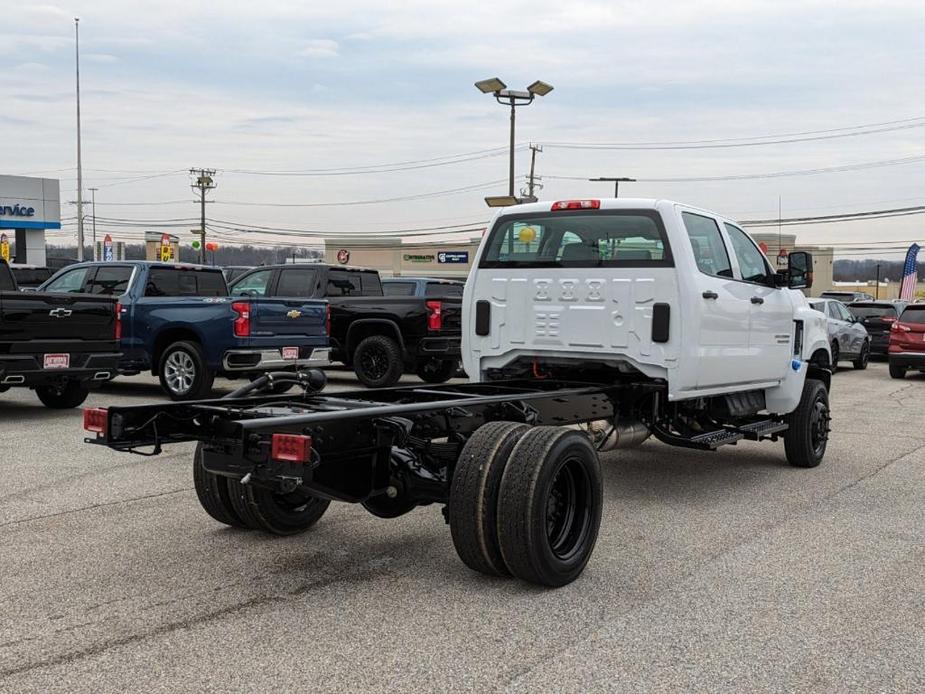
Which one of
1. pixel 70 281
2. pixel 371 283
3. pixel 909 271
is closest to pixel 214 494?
pixel 70 281

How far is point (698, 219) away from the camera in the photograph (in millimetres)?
7605

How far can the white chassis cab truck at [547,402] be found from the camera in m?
4.91

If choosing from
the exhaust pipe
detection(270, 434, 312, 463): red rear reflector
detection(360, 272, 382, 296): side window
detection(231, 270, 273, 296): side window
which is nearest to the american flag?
detection(360, 272, 382, 296): side window

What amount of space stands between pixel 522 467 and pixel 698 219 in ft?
11.4

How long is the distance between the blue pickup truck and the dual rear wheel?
26.1 feet

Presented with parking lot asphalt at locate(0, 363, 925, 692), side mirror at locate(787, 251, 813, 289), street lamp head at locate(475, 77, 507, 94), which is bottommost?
parking lot asphalt at locate(0, 363, 925, 692)

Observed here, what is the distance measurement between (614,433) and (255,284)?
34.0ft

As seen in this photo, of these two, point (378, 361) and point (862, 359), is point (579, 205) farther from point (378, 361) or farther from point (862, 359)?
point (862, 359)

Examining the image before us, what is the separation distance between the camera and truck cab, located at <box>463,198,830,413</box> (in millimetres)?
7004

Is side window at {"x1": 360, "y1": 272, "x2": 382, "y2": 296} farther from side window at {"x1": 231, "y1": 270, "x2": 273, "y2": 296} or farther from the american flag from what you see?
the american flag

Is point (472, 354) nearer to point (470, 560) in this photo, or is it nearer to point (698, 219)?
point (698, 219)

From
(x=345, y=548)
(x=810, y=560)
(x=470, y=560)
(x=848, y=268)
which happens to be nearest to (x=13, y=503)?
(x=345, y=548)

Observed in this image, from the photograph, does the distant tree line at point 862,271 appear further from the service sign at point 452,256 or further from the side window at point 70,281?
the side window at point 70,281

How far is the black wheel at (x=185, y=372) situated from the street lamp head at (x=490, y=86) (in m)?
18.3
